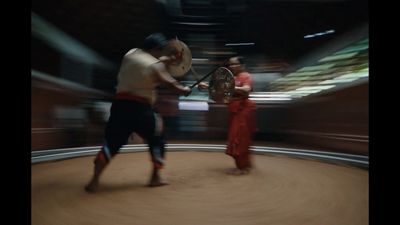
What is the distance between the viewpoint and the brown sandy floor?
150 cm

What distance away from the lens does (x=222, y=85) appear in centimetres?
236

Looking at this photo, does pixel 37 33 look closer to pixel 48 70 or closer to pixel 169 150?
pixel 48 70

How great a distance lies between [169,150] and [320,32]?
2404 millimetres

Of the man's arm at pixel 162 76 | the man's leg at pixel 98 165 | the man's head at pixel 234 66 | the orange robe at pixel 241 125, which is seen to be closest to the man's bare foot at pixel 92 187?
the man's leg at pixel 98 165

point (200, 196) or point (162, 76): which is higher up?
point (162, 76)

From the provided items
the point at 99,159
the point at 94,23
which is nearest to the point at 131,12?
the point at 94,23

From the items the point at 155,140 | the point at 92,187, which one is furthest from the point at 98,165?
the point at 155,140

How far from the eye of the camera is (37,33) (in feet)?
7.66

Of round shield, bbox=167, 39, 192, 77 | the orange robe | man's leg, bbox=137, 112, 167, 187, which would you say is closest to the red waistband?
man's leg, bbox=137, 112, 167, 187

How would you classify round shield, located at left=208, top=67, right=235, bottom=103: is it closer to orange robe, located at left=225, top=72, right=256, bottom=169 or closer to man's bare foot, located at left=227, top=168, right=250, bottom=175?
orange robe, located at left=225, top=72, right=256, bottom=169

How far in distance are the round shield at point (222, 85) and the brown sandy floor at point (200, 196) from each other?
562mm

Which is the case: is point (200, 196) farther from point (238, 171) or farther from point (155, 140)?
point (238, 171)

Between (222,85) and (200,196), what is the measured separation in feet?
2.76

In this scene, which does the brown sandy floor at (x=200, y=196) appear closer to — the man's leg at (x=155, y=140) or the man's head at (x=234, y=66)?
the man's leg at (x=155, y=140)
